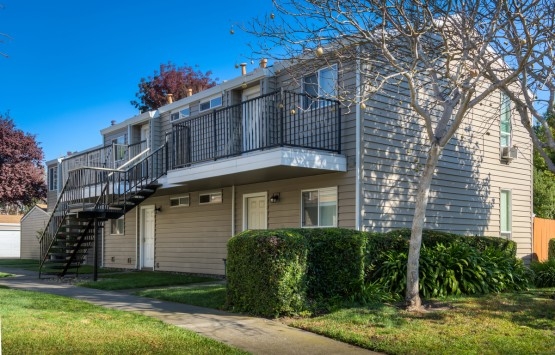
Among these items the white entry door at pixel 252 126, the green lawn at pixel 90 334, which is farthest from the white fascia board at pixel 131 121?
the green lawn at pixel 90 334

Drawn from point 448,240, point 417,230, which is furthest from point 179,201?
point 417,230

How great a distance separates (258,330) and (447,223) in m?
7.93

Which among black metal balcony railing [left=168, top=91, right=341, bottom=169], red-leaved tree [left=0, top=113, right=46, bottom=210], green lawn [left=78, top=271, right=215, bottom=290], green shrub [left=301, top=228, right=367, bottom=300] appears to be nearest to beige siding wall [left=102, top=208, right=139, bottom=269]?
green lawn [left=78, top=271, right=215, bottom=290]

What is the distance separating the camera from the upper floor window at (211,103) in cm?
1641

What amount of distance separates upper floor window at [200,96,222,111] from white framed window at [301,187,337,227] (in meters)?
4.49

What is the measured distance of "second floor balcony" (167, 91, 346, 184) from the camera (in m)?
12.0

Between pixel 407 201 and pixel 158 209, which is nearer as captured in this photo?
pixel 407 201

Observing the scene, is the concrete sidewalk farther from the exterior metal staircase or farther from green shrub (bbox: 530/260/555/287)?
green shrub (bbox: 530/260/555/287)

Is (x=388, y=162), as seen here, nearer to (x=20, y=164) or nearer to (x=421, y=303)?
(x=421, y=303)

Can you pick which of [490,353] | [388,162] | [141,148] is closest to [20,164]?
[141,148]

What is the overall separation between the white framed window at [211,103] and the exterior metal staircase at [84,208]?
1.81 m

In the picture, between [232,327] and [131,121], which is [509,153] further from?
[131,121]

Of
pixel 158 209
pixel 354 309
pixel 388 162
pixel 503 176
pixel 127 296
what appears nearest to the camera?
pixel 354 309

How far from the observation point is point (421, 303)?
32.9ft
